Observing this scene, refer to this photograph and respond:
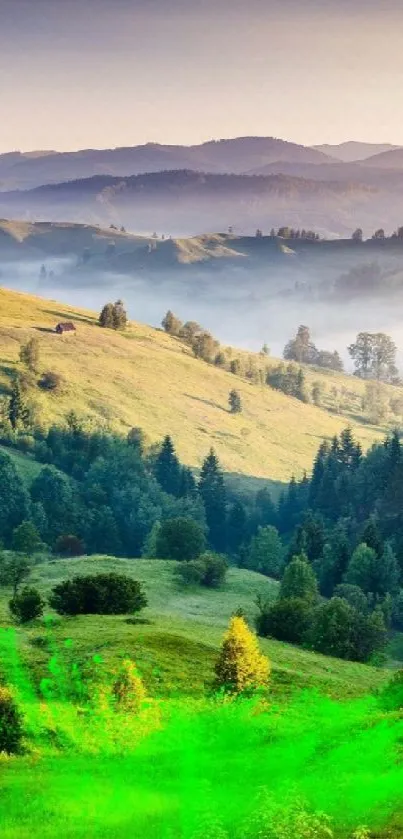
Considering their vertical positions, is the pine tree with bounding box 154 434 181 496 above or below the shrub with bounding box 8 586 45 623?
below

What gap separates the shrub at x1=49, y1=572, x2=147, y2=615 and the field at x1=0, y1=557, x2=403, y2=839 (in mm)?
8116

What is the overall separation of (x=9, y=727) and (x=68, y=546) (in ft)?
359

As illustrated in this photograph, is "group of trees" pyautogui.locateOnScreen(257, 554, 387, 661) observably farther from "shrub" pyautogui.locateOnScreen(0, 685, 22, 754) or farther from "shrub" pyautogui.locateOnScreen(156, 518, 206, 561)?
"shrub" pyautogui.locateOnScreen(0, 685, 22, 754)

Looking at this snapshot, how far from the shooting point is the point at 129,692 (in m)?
45.0

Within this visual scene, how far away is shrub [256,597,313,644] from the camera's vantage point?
272 feet

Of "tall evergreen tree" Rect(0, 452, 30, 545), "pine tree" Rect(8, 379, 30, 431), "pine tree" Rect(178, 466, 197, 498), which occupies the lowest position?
"tall evergreen tree" Rect(0, 452, 30, 545)

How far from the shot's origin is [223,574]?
117 m

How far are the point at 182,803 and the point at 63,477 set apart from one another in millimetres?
141351

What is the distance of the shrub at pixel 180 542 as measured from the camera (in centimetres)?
13100

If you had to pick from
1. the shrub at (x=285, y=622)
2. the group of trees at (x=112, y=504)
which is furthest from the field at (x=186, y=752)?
the group of trees at (x=112, y=504)

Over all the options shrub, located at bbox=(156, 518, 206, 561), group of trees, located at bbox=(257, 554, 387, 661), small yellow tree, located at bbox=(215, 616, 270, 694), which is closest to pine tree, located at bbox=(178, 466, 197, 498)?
shrub, located at bbox=(156, 518, 206, 561)

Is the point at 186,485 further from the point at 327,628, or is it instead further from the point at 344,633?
the point at 327,628

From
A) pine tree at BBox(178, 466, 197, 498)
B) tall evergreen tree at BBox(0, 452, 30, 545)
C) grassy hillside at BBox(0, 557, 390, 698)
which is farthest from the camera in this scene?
pine tree at BBox(178, 466, 197, 498)

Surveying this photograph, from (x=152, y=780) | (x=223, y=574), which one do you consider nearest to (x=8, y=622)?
(x=152, y=780)
